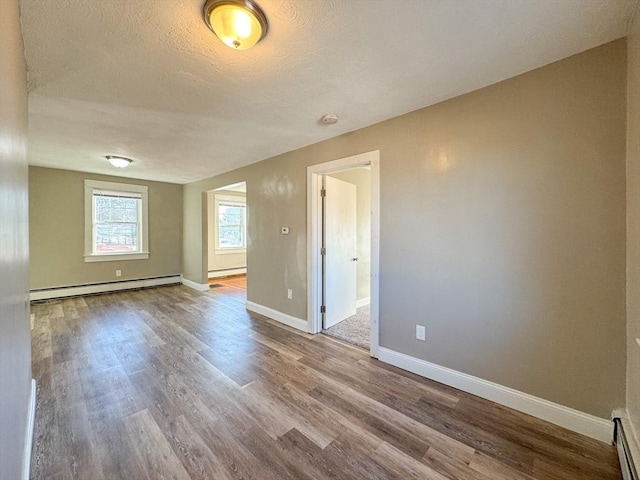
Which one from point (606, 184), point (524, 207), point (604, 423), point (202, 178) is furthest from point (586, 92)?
point (202, 178)

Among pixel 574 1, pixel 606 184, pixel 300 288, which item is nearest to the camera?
pixel 574 1

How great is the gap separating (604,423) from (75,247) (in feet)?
23.5

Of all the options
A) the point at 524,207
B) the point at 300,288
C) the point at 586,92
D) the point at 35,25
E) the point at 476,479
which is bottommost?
the point at 476,479

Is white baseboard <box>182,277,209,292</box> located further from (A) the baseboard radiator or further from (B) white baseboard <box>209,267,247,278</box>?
(A) the baseboard radiator

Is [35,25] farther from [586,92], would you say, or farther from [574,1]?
[586,92]

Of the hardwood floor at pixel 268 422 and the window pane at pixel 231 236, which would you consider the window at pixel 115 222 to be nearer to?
the window pane at pixel 231 236

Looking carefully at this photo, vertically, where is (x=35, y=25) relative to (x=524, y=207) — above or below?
above

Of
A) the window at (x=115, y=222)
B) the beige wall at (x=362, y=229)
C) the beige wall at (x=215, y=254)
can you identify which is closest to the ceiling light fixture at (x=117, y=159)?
the window at (x=115, y=222)

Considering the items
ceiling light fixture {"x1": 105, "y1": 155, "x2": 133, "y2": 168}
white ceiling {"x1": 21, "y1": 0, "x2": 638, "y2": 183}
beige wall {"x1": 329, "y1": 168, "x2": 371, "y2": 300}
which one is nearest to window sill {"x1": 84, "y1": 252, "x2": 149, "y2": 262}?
ceiling light fixture {"x1": 105, "y1": 155, "x2": 133, "y2": 168}

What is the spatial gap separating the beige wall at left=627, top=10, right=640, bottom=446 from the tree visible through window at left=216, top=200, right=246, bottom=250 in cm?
726

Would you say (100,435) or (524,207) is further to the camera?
(524,207)

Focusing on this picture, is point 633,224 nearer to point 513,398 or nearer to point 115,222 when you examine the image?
point 513,398

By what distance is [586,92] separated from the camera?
1567mm

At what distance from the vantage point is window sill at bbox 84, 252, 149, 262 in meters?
5.00
